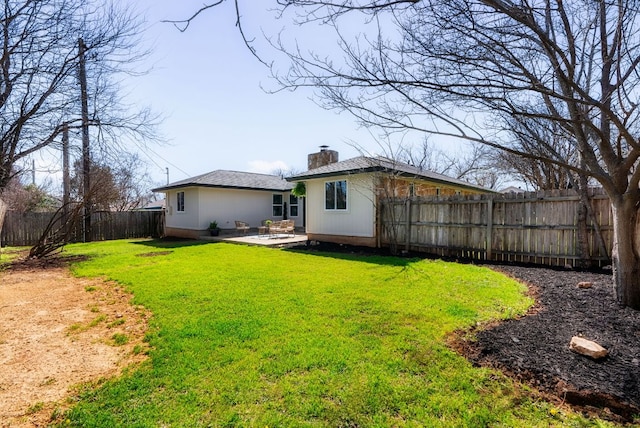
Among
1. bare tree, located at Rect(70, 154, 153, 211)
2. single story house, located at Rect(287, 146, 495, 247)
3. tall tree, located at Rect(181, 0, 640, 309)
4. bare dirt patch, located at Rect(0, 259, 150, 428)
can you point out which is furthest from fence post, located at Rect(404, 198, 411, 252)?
bare tree, located at Rect(70, 154, 153, 211)

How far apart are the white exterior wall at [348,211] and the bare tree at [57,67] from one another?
715cm

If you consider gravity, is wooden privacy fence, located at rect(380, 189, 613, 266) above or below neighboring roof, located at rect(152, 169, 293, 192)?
below

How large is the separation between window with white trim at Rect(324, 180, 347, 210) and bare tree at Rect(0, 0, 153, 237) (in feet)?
24.0

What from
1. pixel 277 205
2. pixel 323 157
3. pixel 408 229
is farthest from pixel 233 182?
pixel 408 229

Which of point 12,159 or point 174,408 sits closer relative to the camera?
point 174,408

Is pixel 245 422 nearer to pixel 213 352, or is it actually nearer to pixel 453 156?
pixel 213 352

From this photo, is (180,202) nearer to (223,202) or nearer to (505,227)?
(223,202)

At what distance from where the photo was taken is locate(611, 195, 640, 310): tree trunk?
4219mm

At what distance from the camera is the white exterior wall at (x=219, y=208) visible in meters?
16.8

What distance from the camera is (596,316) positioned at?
4.03 metres

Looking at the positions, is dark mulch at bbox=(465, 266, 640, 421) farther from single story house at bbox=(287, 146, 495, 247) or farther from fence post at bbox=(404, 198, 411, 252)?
single story house at bbox=(287, 146, 495, 247)

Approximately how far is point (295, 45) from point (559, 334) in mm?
4300

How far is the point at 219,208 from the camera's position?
17.4m

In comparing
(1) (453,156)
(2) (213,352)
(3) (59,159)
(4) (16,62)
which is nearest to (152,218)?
(3) (59,159)
